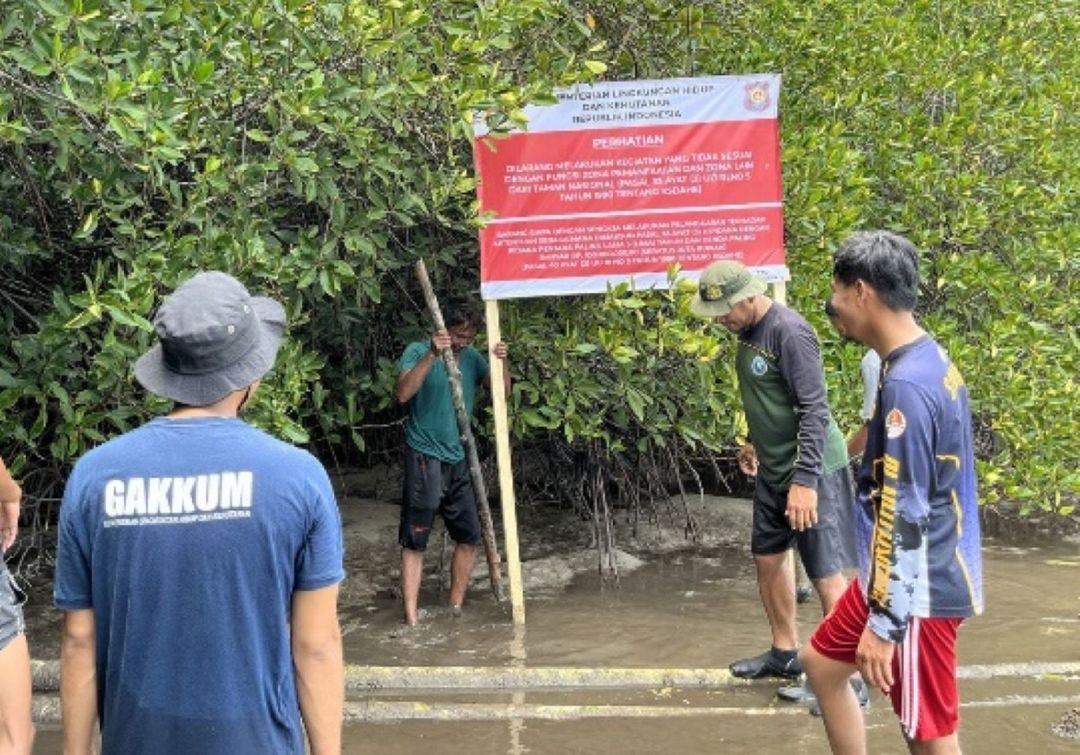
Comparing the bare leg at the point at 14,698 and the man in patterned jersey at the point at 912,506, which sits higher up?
the man in patterned jersey at the point at 912,506

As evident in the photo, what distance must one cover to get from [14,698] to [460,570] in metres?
3.57

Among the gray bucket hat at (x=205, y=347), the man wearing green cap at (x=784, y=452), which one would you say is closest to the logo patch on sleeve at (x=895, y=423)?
the gray bucket hat at (x=205, y=347)

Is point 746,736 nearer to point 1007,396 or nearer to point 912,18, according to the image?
point 1007,396

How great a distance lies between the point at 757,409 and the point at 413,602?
2273 millimetres

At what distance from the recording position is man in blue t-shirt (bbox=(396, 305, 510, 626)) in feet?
22.1

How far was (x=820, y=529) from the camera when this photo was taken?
548 cm

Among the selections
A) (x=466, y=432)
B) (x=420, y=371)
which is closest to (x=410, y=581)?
(x=466, y=432)

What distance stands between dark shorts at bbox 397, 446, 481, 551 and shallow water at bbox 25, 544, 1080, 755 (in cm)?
47

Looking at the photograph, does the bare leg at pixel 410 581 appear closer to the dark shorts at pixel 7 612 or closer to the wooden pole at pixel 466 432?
the wooden pole at pixel 466 432

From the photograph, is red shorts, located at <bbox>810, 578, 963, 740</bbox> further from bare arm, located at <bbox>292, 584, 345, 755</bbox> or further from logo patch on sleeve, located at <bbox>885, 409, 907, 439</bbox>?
bare arm, located at <bbox>292, 584, 345, 755</bbox>

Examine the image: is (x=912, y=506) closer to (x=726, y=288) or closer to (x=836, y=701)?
(x=836, y=701)

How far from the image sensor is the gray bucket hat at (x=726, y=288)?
18.1ft

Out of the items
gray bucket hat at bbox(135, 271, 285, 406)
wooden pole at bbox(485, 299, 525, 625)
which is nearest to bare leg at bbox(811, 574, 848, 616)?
wooden pole at bbox(485, 299, 525, 625)

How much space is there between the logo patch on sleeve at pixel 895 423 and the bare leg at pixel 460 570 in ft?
12.6
